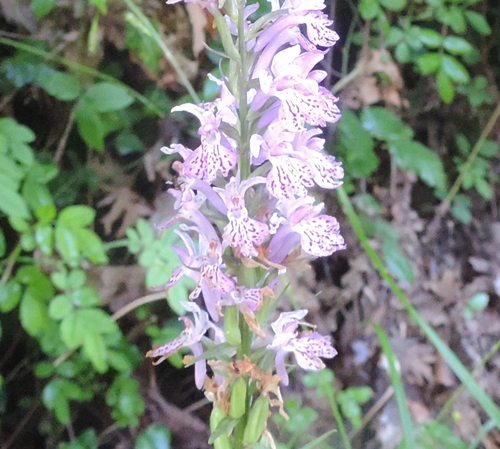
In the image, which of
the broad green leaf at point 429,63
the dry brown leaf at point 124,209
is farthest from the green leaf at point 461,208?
the dry brown leaf at point 124,209

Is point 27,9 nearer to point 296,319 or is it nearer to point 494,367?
point 296,319

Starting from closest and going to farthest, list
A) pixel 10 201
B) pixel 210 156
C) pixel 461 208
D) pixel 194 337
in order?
1. pixel 210 156
2. pixel 194 337
3. pixel 10 201
4. pixel 461 208

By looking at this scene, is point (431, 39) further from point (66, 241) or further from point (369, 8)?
point (66, 241)

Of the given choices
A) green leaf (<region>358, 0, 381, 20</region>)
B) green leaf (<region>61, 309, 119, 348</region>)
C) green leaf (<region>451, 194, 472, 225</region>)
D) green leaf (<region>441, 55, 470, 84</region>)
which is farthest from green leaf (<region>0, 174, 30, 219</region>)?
green leaf (<region>451, 194, 472, 225</region>)

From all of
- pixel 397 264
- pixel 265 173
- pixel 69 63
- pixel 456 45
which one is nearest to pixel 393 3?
pixel 456 45

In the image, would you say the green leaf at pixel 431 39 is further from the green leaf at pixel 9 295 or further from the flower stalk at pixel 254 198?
the green leaf at pixel 9 295

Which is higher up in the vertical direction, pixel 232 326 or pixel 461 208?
pixel 232 326
